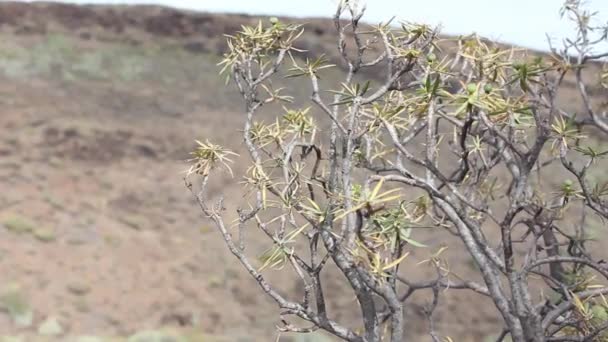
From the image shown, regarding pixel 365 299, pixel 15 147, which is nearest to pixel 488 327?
pixel 365 299

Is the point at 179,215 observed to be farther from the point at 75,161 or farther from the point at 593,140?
the point at 593,140

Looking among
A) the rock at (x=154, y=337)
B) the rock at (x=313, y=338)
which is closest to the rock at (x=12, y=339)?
the rock at (x=154, y=337)

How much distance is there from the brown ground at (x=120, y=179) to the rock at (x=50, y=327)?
0.04 ft

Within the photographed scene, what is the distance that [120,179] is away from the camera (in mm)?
1671

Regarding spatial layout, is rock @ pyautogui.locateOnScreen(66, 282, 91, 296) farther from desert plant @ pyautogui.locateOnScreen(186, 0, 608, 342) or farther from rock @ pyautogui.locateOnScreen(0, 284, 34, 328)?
desert plant @ pyautogui.locateOnScreen(186, 0, 608, 342)

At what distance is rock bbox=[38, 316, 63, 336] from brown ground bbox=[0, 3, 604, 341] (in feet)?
0.04

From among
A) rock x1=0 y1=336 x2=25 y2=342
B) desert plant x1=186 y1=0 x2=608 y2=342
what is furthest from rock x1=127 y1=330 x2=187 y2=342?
desert plant x1=186 y1=0 x2=608 y2=342

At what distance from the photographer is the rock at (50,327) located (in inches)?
46.8

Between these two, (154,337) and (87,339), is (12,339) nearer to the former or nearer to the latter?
(87,339)

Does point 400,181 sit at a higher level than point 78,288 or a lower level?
higher

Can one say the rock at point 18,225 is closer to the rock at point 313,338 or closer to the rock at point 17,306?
the rock at point 17,306

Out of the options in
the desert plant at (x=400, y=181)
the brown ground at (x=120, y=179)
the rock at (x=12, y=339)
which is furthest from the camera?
the brown ground at (x=120, y=179)

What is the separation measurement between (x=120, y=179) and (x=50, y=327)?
0.53 m

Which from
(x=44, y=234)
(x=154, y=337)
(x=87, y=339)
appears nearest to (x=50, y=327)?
(x=87, y=339)
